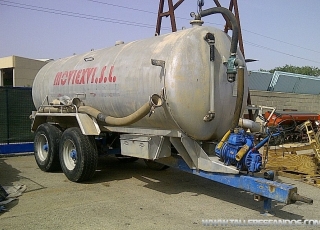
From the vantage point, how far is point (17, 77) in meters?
29.4

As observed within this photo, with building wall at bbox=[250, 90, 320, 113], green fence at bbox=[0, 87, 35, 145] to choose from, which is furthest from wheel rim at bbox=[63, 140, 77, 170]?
building wall at bbox=[250, 90, 320, 113]

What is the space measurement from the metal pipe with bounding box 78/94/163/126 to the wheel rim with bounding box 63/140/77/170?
75 cm

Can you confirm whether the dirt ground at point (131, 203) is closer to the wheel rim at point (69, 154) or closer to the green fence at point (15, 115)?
the wheel rim at point (69, 154)

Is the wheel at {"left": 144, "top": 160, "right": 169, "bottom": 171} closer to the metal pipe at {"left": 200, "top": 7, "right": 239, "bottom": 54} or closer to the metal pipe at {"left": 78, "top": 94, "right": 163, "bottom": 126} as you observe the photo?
the metal pipe at {"left": 78, "top": 94, "right": 163, "bottom": 126}

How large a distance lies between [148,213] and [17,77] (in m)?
26.6

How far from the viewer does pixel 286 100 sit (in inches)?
729

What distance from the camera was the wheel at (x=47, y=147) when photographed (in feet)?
27.5

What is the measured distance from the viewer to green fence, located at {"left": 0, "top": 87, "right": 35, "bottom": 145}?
36.9 ft

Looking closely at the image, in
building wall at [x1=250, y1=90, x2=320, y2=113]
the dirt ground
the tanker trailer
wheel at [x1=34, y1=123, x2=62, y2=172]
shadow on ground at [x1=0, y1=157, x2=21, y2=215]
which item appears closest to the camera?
the dirt ground

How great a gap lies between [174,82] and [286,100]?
1402 cm

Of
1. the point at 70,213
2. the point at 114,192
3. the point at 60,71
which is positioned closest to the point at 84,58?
the point at 60,71

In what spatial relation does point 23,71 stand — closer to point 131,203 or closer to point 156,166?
point 156,166

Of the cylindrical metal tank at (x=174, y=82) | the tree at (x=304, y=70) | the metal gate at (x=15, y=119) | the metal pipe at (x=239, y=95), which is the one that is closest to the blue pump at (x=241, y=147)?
the metal pipe at (x=239, y=95)

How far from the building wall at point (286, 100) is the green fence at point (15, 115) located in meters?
9.52
